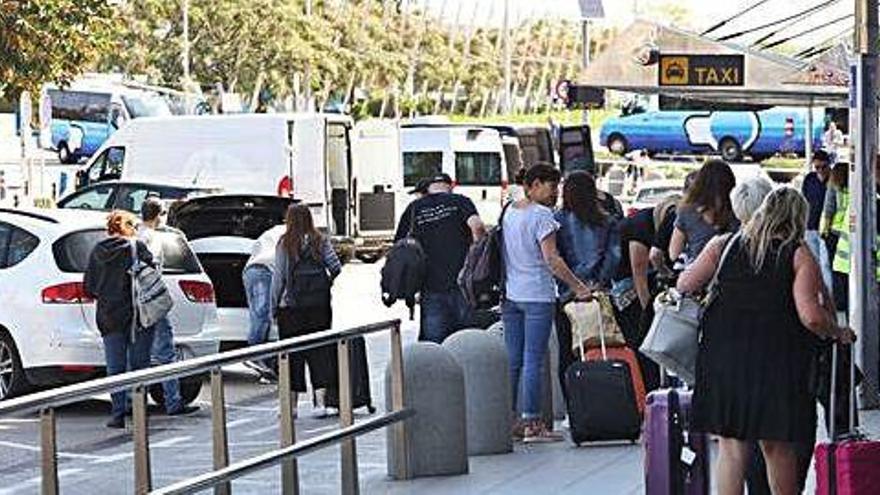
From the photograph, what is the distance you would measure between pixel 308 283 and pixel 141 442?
6.73 meters

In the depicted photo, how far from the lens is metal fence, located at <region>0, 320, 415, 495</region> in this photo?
759cm

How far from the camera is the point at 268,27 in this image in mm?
77812

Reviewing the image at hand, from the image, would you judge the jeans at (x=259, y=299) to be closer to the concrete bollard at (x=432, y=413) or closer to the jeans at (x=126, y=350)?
the jeans at (x=126, y=350)

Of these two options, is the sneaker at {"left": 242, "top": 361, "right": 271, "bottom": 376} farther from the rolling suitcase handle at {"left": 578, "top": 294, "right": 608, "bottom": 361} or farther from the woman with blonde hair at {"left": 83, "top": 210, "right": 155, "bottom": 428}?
the woman with blonde hair at {"left": 83, "top": 210, "right": 155, "bottom": 428}

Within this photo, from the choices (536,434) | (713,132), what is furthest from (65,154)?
(536,434)

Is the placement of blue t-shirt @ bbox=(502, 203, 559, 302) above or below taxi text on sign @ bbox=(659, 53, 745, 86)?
below

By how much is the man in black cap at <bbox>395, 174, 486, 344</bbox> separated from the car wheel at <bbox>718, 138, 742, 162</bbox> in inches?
2314

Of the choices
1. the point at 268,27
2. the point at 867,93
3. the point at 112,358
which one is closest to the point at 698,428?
the point at 867,93

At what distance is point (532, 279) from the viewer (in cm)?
1323

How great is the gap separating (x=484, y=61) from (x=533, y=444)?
99693 millimetres

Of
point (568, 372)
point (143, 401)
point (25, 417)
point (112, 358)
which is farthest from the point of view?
point (112, 358)

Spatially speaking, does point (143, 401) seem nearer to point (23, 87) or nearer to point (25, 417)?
point (25, 417)

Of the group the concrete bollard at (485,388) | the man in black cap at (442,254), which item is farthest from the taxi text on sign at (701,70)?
the concrete bollard at (485,388)

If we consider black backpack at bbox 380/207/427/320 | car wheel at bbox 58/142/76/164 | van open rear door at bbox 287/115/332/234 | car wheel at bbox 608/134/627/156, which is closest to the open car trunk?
black backpack at bbox 380/207/427/320
